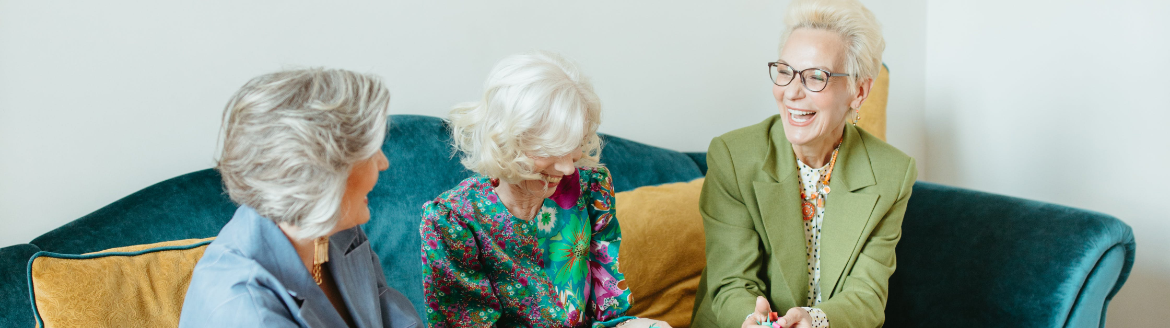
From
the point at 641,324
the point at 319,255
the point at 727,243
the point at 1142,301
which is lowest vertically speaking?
the point at 1142,301

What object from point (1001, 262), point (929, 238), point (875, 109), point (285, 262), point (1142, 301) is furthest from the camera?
point (875, 109)

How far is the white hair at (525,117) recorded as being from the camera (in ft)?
4.20

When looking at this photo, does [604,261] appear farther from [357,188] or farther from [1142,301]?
[1142,301]

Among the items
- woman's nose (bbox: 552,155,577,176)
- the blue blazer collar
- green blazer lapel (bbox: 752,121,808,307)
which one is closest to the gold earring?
the blue blazer collar

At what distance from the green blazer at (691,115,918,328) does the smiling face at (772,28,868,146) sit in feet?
0.31

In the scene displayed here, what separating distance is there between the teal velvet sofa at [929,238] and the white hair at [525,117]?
576 mm

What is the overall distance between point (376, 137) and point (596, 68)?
1376 millimetres

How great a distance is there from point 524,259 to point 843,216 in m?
0.76

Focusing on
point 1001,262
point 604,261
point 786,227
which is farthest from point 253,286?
point 1001,262

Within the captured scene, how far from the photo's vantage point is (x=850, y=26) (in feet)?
5.18

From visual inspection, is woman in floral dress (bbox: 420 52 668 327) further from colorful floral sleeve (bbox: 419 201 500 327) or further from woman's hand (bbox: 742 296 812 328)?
woman's hand (bbox: 742 296 812 328)

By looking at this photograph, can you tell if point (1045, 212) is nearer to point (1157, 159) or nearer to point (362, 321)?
point (1157, 159)

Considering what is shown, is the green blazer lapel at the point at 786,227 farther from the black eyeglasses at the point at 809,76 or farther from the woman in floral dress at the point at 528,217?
the woman in floral dress at the point at 528,217

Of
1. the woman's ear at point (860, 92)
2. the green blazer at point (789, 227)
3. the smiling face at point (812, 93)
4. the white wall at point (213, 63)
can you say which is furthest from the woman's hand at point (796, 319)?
the white wall at point (213, 63)
